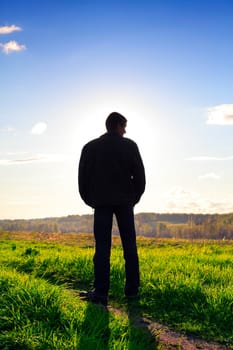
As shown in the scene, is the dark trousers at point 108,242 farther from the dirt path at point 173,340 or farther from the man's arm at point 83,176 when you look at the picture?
the dirt path at point 173,340

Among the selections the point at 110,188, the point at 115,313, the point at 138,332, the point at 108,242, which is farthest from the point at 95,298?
the point at 138,332

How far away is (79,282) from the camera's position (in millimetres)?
9922

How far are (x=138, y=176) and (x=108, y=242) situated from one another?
4.02ft

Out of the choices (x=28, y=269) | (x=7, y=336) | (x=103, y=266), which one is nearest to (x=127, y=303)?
(x=103, y=266)

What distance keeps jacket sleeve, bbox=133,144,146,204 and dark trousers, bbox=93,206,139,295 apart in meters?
0.29

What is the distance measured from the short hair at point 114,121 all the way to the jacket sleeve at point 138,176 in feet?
1.71

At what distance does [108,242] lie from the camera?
8156mm

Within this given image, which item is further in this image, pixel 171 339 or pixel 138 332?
pixel 171 339

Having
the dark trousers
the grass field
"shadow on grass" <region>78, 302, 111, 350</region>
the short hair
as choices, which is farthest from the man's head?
"shadow on grass" <region>78, 302, 111, 350</region>

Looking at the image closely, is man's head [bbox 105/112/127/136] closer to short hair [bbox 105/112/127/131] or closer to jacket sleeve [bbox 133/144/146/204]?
short hair [bbox 105/112/127/131]

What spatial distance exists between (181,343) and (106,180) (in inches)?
115

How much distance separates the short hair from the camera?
8.17 metres

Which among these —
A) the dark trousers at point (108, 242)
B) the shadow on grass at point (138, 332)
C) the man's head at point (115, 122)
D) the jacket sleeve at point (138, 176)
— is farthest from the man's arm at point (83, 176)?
the shadow on grass at point (138, 332)

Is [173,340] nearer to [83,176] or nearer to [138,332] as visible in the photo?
[138,332]
